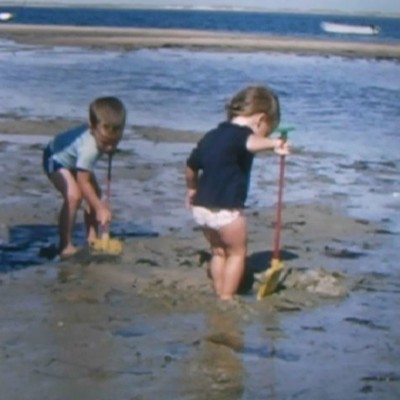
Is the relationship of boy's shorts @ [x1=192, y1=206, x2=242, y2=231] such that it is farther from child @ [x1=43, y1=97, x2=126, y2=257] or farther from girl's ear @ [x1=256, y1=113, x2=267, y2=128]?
child @ [x1=43, y1=97, x2=126, y2=257]

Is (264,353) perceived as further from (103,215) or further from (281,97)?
(281,97)

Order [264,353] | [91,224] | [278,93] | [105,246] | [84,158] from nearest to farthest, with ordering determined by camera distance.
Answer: [264,353], [84,158], [105,246], [91,224], [278,93]

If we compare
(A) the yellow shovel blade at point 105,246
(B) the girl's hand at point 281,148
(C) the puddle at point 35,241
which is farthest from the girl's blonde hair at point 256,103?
(C) the puddle at point 35,241

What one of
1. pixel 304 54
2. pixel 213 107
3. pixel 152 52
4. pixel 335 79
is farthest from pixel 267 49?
pixel 213 107

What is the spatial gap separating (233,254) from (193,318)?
1.97 feet

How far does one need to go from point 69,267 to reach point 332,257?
1.76 m

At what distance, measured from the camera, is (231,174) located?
7270mm

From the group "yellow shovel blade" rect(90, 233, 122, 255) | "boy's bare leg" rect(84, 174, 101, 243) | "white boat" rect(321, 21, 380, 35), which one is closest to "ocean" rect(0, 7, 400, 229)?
"boy's bare leg" rect(84, 174, 101, 243)

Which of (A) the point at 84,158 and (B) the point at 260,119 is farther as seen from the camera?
(A) the point at 84,158

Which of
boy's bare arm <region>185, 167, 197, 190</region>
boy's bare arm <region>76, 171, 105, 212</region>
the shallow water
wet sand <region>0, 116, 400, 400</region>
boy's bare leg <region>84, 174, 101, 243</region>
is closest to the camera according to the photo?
wet sand <region>0, 116, 400, 400</region>

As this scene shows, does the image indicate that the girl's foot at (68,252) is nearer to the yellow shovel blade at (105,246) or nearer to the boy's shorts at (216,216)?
the yellow shovel blade at (105,246)

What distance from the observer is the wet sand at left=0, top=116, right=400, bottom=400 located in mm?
5668

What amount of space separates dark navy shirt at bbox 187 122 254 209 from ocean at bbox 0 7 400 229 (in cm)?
297

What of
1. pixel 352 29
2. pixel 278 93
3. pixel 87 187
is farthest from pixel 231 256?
pixel 352 29
